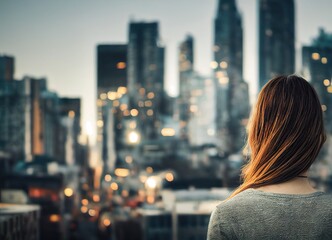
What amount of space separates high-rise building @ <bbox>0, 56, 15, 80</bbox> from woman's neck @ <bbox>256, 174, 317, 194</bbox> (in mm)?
10025

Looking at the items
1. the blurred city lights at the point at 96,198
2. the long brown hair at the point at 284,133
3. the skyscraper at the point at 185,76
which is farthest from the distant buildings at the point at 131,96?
the long brown hair at the point at 284,133

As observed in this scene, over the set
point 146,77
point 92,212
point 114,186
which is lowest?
point 92,212

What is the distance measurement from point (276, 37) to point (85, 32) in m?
5.91

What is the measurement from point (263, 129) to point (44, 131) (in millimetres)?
11181

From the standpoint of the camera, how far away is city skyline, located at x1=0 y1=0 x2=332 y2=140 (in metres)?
11.1

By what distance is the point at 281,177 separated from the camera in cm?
71

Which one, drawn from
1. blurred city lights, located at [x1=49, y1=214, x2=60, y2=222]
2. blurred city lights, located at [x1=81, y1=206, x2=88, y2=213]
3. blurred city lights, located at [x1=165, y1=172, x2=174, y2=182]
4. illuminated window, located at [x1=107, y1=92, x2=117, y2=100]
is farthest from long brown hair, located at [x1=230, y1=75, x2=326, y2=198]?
illuminated window, located at [x1=107, y1=92, x2=117, y2=100]

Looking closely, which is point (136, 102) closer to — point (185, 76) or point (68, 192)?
point (185, 76)

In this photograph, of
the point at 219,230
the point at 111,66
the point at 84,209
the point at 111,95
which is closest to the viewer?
the point at 219,230

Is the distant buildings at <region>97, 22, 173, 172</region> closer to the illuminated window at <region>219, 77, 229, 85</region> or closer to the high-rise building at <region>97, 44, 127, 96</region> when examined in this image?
the high-rise building at <region>97, 44, 127, 96</region>

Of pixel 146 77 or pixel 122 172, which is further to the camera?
pixel 146 77

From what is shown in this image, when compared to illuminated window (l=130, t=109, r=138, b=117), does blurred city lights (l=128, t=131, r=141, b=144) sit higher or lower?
lower

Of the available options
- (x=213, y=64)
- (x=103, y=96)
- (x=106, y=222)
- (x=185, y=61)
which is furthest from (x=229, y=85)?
(x=106, y=222)

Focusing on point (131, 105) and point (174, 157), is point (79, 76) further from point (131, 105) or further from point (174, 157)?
point (174, 157)
